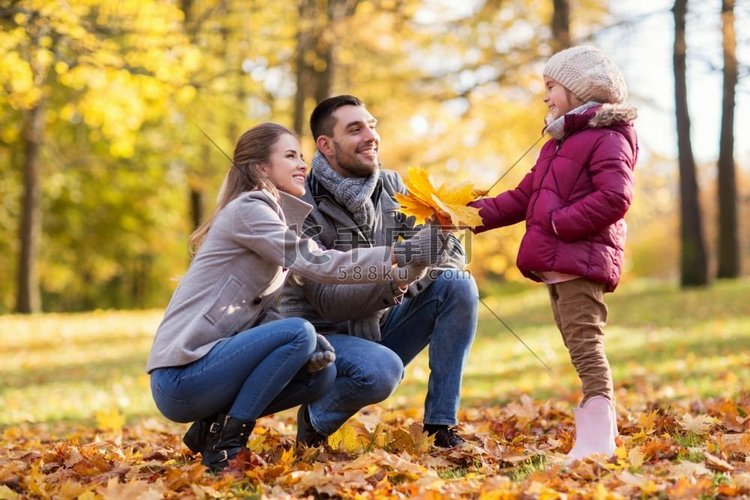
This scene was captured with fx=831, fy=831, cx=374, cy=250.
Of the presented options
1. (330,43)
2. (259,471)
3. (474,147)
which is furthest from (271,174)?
(474,147)

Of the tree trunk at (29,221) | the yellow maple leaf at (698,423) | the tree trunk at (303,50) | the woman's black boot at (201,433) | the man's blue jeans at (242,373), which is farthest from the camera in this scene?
the tree trunk at (29,221)

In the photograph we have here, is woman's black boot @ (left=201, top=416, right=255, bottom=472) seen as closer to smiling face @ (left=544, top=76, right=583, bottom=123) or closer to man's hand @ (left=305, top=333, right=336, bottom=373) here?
man's hand @ (left=305, top=333, right=336, bottom=373)

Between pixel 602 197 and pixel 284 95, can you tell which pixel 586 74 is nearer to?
pixel 602 197

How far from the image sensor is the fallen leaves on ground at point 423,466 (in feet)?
9.45

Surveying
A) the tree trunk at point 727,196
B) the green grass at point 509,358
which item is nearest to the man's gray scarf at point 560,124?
the green grass at point 509,358

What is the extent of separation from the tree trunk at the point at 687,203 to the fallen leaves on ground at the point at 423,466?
34.4 feet

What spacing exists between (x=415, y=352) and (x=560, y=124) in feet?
4.33

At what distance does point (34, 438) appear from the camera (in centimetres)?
504

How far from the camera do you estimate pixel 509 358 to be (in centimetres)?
911

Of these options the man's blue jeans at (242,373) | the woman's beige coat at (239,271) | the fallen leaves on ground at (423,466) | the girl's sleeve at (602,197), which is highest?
the girl's sleeve at (602,197)

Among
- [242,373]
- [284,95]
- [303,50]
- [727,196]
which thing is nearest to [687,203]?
[727,196]

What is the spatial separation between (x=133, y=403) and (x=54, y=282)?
19554 mm

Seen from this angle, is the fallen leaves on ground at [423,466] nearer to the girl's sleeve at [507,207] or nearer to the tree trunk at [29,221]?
the girl's sleeve at [507,207]

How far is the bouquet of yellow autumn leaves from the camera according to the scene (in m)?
3.55
